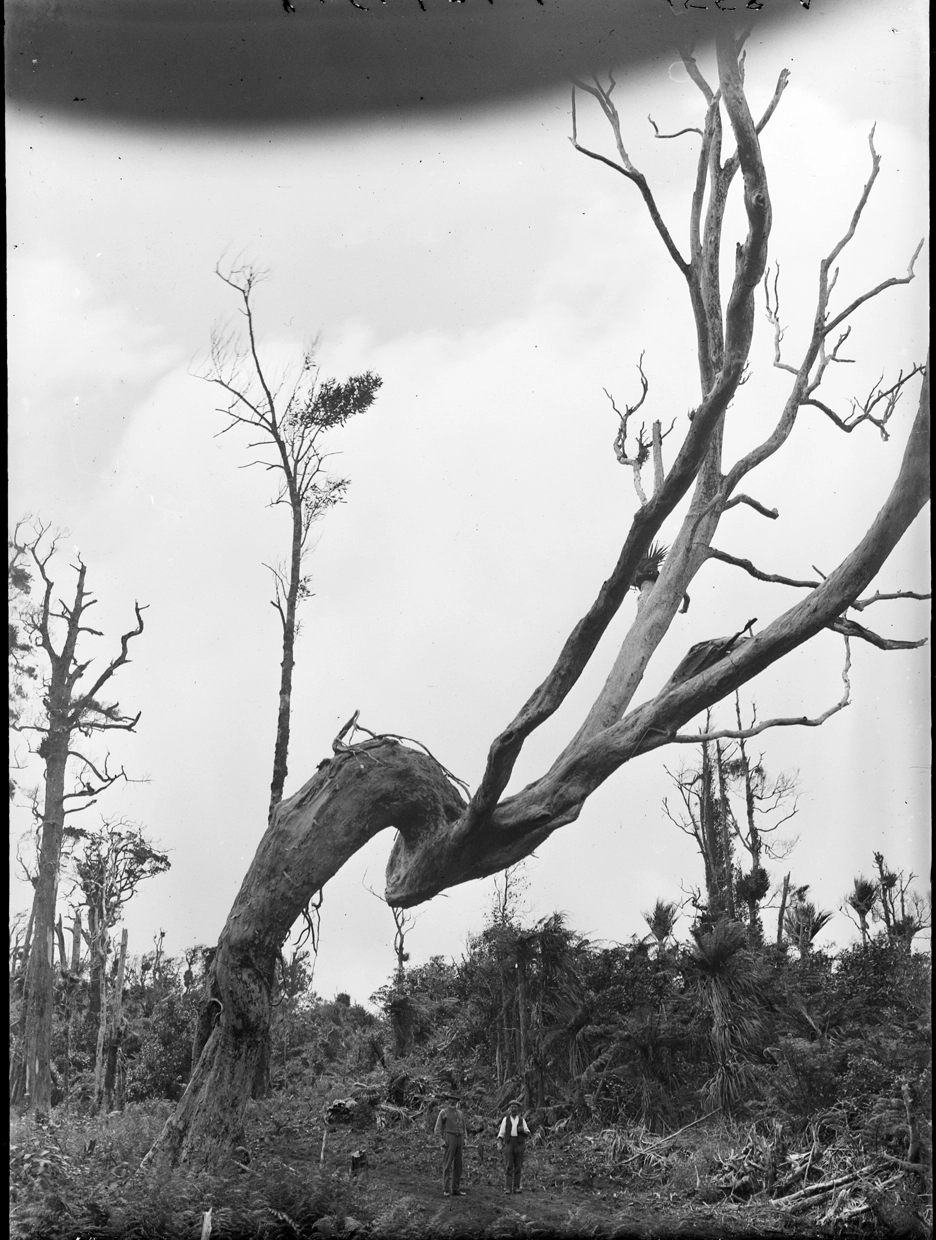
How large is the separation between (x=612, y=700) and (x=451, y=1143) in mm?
2745

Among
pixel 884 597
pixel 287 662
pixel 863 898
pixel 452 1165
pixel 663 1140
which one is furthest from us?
pixel 287 662

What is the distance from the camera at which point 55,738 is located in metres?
6.53

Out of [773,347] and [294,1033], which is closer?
[294,1033]

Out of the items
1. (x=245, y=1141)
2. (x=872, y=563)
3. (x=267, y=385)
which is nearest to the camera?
(x=245, y=1141)

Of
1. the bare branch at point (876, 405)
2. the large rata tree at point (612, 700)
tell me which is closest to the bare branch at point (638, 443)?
the large rata tree at point (612, 700)

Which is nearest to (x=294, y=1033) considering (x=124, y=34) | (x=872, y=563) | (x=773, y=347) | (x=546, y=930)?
(x=546, y=930)

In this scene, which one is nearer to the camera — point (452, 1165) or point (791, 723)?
point (452, 1165)

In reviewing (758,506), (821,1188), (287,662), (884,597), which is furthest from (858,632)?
(287,662)

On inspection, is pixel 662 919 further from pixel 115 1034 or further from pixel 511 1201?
pixel 115 1034

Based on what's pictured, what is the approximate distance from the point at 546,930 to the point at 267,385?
153 inches

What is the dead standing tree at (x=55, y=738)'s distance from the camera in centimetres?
638

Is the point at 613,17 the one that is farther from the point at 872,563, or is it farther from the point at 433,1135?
the point at 433,1135

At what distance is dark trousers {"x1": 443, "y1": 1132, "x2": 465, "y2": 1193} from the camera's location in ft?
18.5

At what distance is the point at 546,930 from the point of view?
639cm
